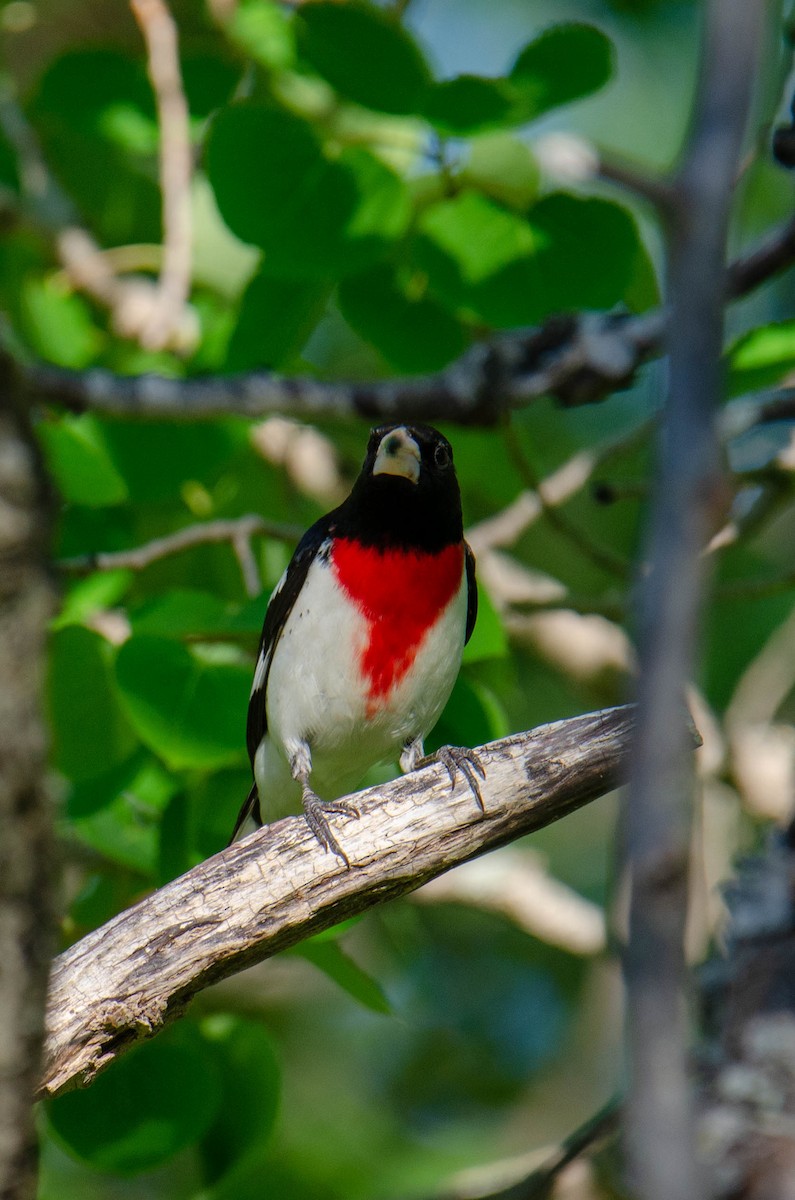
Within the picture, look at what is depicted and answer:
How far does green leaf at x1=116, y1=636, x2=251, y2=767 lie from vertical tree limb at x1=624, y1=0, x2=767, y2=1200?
96.1 inches

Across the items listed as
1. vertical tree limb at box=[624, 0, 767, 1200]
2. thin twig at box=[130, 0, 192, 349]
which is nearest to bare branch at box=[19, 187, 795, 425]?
thin twig at box=[130, 0, 192, 349]

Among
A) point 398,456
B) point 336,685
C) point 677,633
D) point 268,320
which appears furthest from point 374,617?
point 677,633

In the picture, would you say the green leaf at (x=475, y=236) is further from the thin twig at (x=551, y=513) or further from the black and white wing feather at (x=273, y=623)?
the black and white wing feather at (x=273, y=623)

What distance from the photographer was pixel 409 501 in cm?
368

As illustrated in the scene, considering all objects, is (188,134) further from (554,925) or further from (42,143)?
(554,925)

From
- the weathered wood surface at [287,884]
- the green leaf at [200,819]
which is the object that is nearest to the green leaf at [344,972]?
the green leaf at [200,819]

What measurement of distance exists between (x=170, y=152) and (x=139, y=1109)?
10.6 feet

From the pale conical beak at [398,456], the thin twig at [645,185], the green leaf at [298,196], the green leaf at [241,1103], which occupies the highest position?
the thin twig at [645,185]

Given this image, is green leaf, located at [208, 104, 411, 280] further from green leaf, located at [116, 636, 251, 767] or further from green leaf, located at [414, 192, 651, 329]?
green leaf, located at [116, 636, 251, 767]

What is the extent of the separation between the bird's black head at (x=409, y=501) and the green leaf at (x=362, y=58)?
940 millimetres

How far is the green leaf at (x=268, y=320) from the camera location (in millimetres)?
3982

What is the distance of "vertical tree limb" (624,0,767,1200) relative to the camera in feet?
2.79

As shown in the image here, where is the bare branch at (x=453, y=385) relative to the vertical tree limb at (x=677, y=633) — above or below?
below

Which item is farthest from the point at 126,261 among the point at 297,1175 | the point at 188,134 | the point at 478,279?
the point at 297,1175
